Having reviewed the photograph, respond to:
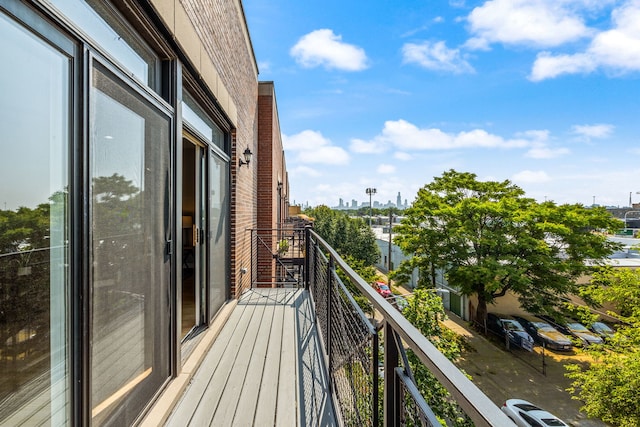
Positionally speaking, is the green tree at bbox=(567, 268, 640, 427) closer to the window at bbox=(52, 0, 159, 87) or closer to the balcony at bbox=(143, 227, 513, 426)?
the balcony at bbox=(143, 227, 513, 426)

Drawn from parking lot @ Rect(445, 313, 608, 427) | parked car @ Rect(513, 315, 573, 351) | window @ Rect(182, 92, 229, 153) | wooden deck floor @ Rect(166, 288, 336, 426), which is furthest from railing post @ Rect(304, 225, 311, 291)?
parked car @ Rect(513, 315, 573, 351)

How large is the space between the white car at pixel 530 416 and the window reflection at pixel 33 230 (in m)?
10.5

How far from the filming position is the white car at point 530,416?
8.13 meters

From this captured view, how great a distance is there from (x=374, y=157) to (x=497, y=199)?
29432mm

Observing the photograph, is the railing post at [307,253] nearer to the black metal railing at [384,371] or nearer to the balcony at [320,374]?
the balcony at [320,374]

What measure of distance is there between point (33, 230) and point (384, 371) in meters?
1.32

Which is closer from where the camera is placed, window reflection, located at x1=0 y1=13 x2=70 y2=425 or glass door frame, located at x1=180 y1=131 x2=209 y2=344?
window reflection, located at x1=0 y1=13 x2=70 y2=425

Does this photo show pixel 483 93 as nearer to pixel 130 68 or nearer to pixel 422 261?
pixel 422 261

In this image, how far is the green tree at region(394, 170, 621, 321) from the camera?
12977mm

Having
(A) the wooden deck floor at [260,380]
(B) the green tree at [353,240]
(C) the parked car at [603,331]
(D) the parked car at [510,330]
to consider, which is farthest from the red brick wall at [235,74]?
(B) the green tree at [353,240]

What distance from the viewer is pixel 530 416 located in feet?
27.3

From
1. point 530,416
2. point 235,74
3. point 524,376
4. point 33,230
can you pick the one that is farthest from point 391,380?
point 524,376

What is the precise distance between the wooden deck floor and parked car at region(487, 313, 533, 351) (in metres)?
15.1

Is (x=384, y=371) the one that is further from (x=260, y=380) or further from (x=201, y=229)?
(x=201, y=229)
